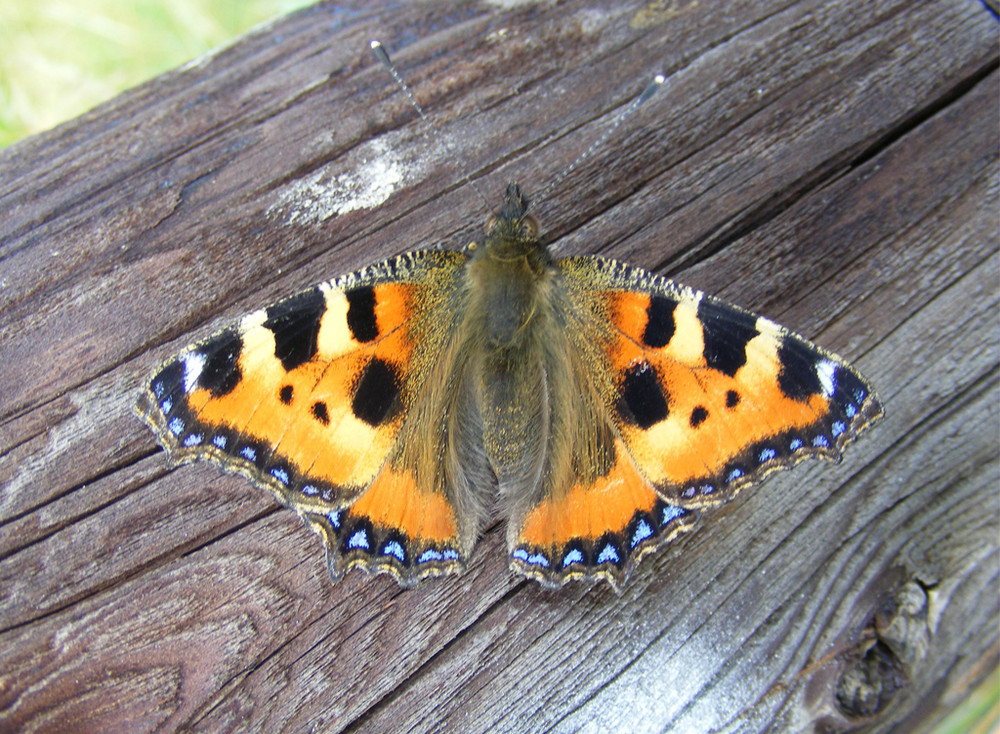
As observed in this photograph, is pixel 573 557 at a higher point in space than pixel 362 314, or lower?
lower

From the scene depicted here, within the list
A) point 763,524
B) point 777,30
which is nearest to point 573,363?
point 763,524

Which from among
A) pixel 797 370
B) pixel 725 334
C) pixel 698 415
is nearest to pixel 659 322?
pixel 725 334

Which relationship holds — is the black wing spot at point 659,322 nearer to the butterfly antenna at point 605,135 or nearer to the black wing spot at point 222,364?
the butterfly antenna at point 605,135

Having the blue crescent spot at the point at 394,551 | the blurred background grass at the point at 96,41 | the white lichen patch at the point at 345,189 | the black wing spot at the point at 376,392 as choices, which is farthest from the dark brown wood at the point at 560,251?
the blurred background grass at the point at 96,41

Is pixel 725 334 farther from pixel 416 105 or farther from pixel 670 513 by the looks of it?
pixel 416 105

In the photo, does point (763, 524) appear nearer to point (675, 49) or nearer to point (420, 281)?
point (420, 281)

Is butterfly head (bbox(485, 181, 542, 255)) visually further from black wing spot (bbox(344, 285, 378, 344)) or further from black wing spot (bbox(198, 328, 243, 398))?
black wing spot (bbox(198, 328, 243, 398))
